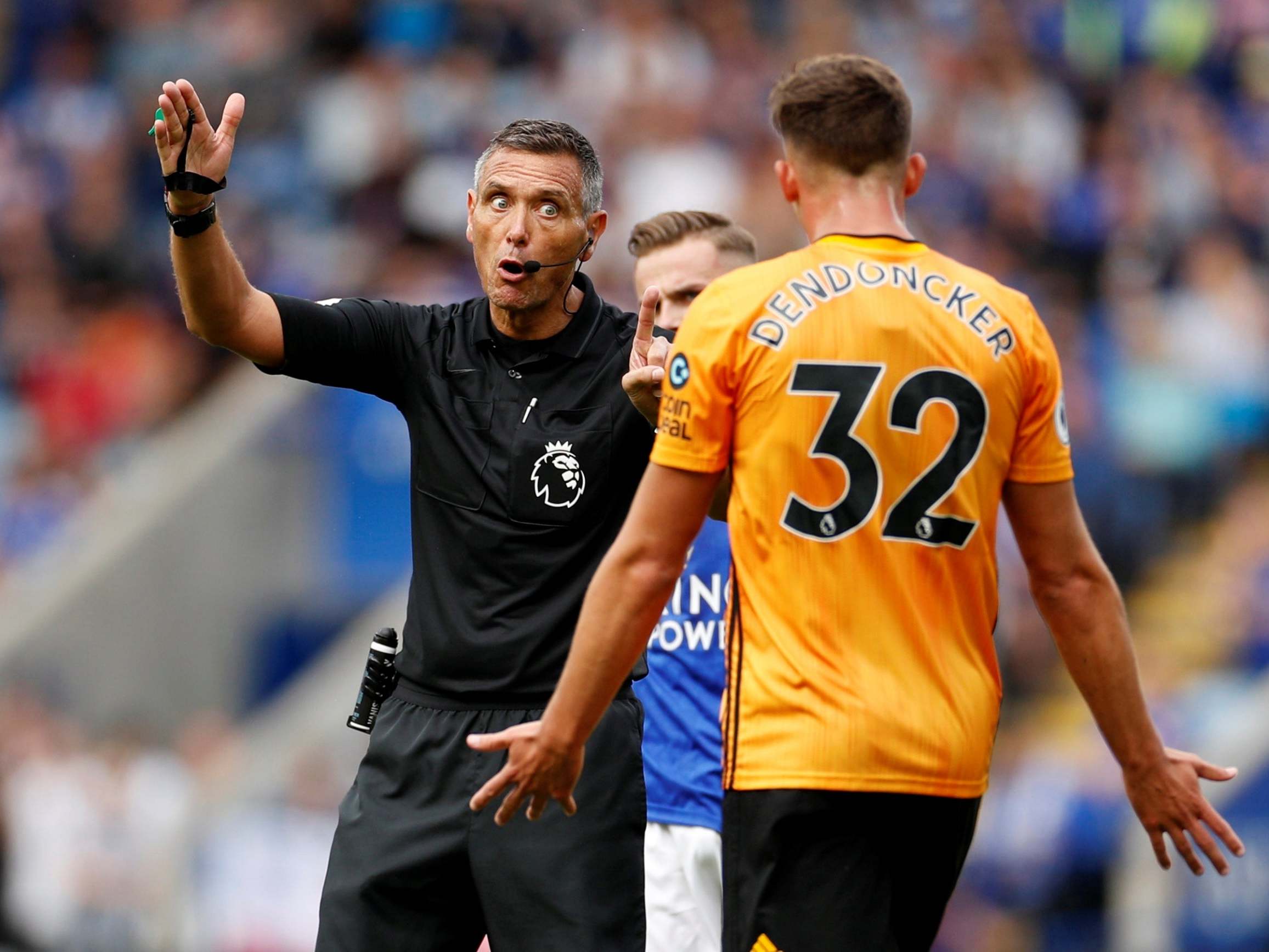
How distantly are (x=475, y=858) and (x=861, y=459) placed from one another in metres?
1.38

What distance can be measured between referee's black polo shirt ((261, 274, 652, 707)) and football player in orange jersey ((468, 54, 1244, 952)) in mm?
556

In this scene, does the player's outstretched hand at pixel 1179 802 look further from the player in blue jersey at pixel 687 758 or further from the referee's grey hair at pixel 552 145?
the referee's grey hair at pixel 552 145

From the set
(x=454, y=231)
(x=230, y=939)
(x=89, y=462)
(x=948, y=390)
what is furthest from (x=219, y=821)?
(x=948, y=390)

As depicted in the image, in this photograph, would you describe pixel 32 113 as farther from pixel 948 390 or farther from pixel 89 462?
pixel 948 390

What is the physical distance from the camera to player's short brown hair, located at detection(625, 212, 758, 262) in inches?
253

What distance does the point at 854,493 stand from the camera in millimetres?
4117

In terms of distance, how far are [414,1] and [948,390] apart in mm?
11565

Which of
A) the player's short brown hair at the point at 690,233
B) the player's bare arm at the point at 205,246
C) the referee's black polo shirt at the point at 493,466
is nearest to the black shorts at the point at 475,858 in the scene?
the referee's black polo shirt at the point at 493,466

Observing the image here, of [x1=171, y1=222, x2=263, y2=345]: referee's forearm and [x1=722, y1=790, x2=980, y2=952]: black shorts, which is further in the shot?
[x1=171, y1=222, x2=263, y2=345]: referee's forearm

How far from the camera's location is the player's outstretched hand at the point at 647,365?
4633 millimetres

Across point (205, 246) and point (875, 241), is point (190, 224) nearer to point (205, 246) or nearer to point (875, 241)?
point (205, 246)

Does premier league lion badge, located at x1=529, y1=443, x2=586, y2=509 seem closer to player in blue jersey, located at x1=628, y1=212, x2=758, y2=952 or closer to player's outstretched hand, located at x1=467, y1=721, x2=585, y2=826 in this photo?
player's outstretched hand, located at x1=467, y1=721, x2=585, y2=826

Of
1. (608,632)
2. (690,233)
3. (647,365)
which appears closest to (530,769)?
(608,632)

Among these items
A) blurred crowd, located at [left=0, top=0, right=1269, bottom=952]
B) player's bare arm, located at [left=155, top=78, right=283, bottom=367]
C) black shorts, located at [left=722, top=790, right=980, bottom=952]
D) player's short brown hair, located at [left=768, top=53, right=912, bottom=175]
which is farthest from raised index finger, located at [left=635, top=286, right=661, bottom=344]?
blurred crowd, located at [left=0, top=0, right=1269, bottom=952]
